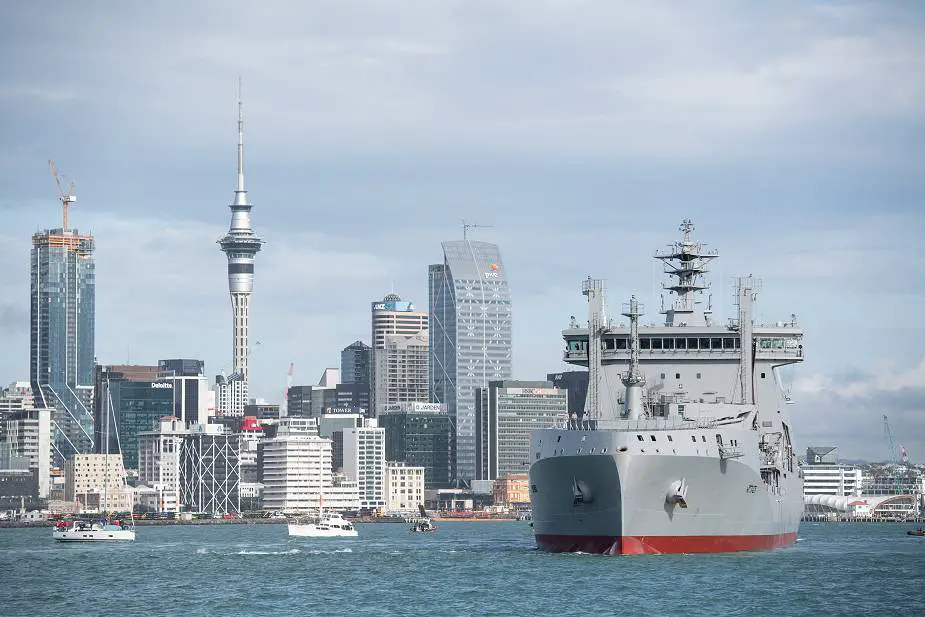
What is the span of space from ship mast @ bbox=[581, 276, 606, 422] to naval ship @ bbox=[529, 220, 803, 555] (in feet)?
0.26

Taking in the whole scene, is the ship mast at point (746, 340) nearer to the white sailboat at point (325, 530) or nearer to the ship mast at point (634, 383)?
the ship mast at point (634, 383)

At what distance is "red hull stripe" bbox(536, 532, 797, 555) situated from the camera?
274 feet

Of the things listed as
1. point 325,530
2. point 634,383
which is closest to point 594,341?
point 634,383

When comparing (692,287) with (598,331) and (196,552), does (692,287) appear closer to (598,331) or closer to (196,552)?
(598,331)

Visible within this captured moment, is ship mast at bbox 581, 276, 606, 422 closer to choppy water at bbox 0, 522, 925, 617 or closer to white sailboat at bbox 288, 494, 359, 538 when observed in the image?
choppy water at bbox 0, 522, 925, 617

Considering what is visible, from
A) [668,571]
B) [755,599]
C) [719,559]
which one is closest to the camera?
[755,599]

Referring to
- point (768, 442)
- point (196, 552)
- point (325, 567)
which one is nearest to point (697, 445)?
point (768, 442)

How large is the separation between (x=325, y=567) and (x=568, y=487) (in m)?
19.6

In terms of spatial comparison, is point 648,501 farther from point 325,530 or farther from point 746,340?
point 325,530

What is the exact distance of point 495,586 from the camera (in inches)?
3123

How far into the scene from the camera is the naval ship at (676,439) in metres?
82.9

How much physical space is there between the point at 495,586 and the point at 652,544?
9.13 meters

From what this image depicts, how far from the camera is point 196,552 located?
132625 millimetres

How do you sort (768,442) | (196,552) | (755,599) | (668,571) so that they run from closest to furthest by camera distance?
(755,599) < (668,571) < (768,442) < (196,552)
